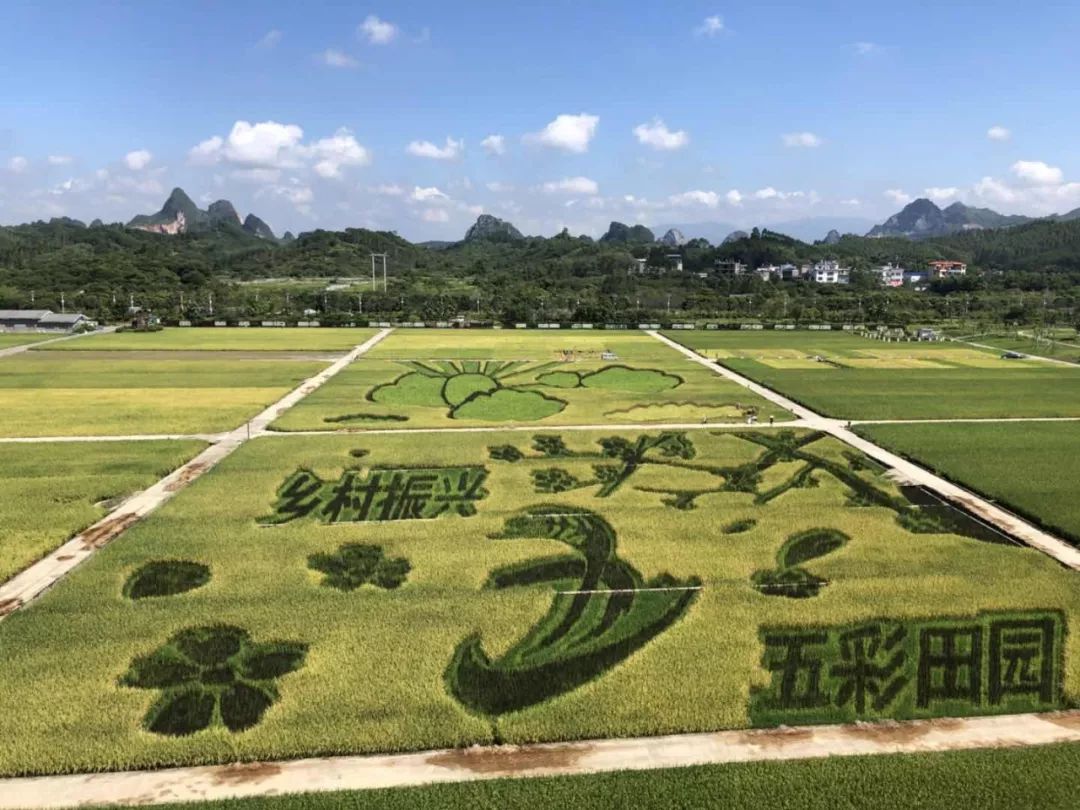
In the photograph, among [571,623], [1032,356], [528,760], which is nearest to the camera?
[528,760]

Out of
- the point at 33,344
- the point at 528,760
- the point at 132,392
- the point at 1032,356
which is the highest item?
the point at 33,344

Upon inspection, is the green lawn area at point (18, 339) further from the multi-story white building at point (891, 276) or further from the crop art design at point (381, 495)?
the multi-story white building at point (891, 276)

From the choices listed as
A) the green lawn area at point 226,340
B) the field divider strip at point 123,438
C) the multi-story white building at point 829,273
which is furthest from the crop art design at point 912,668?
the multi-story white building at point 829,273

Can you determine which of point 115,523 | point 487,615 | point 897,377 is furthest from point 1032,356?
point 115,523

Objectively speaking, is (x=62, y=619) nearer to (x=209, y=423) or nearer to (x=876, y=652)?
(x=876, y=652)

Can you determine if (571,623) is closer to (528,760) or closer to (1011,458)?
(528,760)

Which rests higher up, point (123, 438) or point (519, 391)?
point (519, 391)

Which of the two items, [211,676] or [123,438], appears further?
[123,438]
